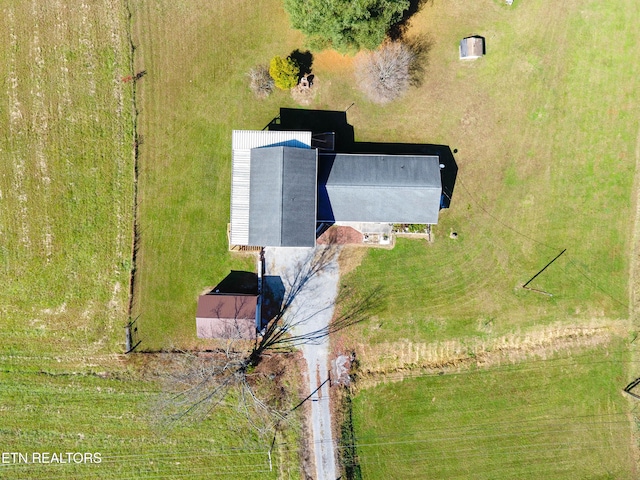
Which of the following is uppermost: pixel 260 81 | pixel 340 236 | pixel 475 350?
pixel 260 81

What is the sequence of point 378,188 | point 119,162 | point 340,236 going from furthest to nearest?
point 340,236 < point 119,162 < point 378,188

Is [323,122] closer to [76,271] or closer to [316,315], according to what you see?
[316,315]

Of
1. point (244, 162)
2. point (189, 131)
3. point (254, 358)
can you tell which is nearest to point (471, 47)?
point (244, 162)

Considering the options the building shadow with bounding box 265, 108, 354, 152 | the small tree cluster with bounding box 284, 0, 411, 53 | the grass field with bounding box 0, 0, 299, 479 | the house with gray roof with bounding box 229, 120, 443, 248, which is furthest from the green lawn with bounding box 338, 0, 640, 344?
the grass field with bounding box 0, 0, 299, 479

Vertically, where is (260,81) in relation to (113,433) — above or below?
above

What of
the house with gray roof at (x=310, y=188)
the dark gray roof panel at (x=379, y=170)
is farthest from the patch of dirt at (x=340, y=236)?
the dark gray roof panel at (x=379, y=170)

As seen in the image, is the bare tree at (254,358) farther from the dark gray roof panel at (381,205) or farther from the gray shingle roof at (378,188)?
the gray shingle roof at (378,188)

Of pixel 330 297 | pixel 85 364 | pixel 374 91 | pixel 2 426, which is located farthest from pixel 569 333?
pixel 2 426

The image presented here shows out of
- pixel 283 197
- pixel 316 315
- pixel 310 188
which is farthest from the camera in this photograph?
pixel 316 315
